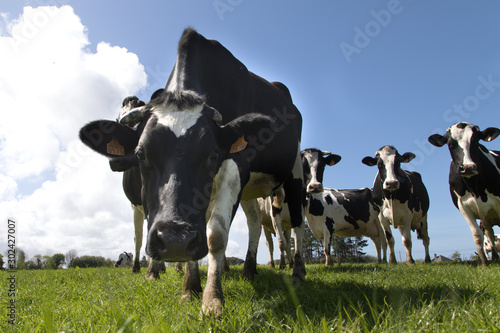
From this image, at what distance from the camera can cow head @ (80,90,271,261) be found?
255cm

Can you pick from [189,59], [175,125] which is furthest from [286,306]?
[189,59]

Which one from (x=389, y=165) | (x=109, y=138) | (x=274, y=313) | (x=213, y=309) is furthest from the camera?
(x=389, y=165)

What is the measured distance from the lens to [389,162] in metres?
10.6

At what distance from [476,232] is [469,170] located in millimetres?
1461

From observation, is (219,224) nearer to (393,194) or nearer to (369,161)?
(393,194)

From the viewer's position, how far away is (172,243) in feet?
8.04

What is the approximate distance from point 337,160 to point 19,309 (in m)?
9.87

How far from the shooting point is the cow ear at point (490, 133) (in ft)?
27.7

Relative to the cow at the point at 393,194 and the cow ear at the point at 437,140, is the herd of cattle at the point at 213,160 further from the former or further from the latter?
the cow at the point at 393,194

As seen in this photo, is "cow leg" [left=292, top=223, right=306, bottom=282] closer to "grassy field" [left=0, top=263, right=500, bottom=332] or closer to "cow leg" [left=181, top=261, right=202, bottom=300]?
"grassy field" [left=0, top=263, right=500, bottom=332]

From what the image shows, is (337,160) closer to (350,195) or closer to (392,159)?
(392,159)

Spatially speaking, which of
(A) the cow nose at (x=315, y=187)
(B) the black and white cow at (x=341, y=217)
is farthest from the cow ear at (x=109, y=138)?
(B) the black and white cow at (x=341, y=217)

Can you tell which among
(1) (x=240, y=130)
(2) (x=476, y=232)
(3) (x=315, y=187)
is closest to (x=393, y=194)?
(3) (x=315, y=187)

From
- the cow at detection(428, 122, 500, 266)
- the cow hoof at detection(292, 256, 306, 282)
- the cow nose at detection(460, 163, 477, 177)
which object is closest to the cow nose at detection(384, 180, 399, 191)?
the cow at detection(428, 122, 500, 266)
